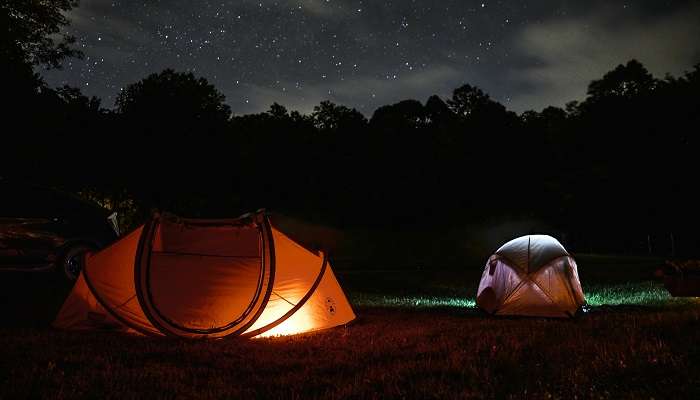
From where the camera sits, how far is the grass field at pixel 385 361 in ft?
16.6

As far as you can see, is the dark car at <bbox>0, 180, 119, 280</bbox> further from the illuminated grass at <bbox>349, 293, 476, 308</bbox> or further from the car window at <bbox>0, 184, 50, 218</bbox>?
the illuminated grass at <bbox>349, 293, 476, 308</bbox>

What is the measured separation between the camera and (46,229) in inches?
484

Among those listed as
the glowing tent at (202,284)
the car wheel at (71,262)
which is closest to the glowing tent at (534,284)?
the glowing tent at (202,284)

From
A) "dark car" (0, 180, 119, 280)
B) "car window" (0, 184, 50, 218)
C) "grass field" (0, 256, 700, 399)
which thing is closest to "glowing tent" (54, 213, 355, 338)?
"grass field" (0, 256, 700, 399)

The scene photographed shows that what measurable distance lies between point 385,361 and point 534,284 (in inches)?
211

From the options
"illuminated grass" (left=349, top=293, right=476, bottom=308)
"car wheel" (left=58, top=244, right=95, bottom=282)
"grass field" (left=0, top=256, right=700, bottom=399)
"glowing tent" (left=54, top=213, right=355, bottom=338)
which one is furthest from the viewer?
"car wheel" (left=58, top=244, right=95, bottom=282)

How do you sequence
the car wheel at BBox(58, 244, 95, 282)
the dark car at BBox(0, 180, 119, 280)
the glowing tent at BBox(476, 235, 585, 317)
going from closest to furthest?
the glowing tent at BBox(476, 235, 585, 317) < the dark car at BBox(0, 180, 119, 280) < the car wheel at BBox(58, 244, 95, 282)

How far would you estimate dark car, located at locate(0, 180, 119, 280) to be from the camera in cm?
1186

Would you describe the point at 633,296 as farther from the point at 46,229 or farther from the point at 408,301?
the point at 46,229

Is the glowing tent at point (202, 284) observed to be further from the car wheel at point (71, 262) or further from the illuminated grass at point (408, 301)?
the car wheel at point (71, 262)

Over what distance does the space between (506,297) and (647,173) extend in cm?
3964

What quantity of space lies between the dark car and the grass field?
2.42 meters

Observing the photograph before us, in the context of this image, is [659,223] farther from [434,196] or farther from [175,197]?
[175,197]

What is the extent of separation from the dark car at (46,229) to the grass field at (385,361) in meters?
2.42
